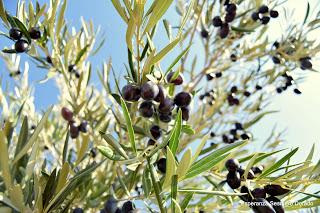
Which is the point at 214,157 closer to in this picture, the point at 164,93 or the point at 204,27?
the point at 164,93

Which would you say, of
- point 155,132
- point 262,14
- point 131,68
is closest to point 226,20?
point 262,14

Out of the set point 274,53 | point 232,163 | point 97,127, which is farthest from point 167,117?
point 274,53

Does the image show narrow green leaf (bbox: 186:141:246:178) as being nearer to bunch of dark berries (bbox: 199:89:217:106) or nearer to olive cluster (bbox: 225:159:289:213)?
olive cluster (bbox: 225:159:289:213)

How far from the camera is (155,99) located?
0.94 meters

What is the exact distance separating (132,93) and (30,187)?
12.4 inches

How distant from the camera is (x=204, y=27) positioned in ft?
6.59

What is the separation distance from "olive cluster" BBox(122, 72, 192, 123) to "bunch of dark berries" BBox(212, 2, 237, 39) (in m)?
0.76

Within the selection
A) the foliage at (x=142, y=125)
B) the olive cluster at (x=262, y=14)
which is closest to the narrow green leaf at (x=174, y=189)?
the foliage at (x=142, y=125)

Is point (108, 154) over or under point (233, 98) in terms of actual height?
over

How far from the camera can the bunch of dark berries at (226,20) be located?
1729 millimetres

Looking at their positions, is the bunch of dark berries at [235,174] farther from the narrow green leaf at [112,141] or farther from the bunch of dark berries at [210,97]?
the bunch of dark berries at [210,97]

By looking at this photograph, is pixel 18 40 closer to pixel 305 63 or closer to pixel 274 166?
pixel 274 166

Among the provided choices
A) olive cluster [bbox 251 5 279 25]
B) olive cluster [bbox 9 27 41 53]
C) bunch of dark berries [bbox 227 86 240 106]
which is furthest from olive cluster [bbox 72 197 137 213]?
bunch of dark berries [bbox 227 86 240 106]

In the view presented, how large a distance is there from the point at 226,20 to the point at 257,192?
111cm
